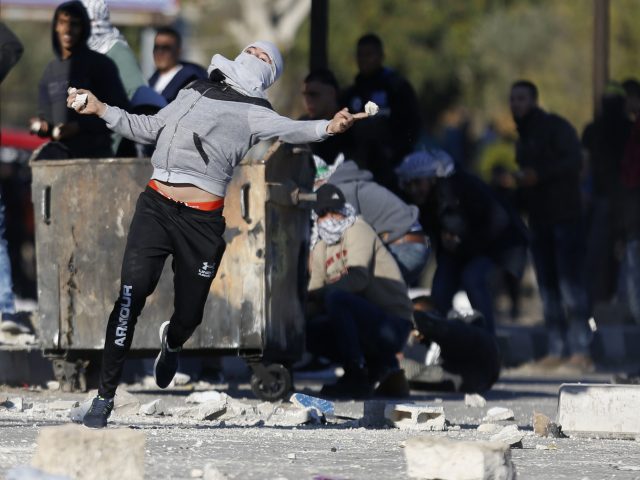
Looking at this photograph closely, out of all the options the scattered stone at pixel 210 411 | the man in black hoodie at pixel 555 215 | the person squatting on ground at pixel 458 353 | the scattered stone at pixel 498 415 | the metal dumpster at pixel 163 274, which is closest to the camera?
the scattered stone at pixel 210 411

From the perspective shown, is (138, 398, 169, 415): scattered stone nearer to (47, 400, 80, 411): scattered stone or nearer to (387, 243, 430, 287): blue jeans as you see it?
(47, 400, 80, 411): scattered stone

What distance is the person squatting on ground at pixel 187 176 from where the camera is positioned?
739 cm

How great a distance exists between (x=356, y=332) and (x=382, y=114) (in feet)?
6.68

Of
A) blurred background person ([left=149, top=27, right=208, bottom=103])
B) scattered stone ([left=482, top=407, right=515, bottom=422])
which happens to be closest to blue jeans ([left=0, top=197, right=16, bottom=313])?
blurred background person ([left=149, top=27, right=208, bottom=103])

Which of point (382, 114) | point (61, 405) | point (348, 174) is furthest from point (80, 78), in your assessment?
point (61, 405)

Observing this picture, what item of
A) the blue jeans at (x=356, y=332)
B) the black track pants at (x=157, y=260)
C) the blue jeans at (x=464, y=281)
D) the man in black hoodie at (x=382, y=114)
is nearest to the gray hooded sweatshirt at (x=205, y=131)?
the black track pants at (x=157, y=260)

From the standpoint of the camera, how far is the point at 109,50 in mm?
10766

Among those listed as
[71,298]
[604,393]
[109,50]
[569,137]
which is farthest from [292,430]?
[569,137]

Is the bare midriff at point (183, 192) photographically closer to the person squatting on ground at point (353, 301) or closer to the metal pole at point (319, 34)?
the person squatting on ground at point (353, 301)

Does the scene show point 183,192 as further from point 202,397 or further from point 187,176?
point 202,397

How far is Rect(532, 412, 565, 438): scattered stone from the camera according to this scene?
25.5 ft

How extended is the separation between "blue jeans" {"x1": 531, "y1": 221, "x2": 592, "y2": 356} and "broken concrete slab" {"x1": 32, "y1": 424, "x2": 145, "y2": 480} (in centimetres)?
802

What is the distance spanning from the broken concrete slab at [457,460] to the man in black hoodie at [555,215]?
7148mm

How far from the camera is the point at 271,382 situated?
932cm
